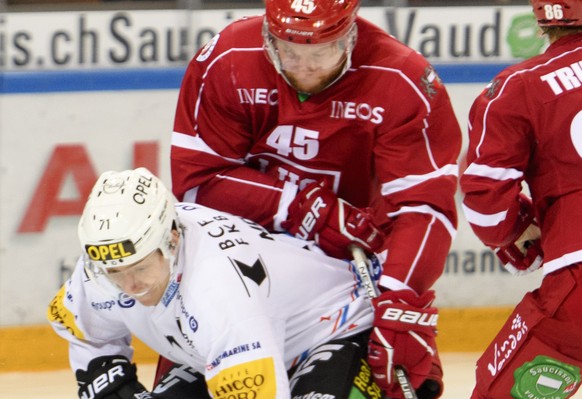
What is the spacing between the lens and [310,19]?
3.12 metres

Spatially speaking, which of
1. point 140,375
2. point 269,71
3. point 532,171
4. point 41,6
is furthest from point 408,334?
point 41,6

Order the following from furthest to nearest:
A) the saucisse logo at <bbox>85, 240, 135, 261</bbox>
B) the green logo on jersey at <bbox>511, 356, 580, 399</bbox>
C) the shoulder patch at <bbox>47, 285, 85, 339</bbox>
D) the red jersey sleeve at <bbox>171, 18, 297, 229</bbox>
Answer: the red jersey sleeve at <bbox>171, 18, 297, 229</bbox> < the shoulder patch at <bbox>47, 285, 85, 339</bbox> < the green logo on jersey at <bbox>511, 356, 580, 399</bbox> < the saucisse logo at <bbox>85, 240, 135, 261</bbox>

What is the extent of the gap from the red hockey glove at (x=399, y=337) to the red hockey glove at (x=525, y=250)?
11.0 inches

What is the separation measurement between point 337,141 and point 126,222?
0.71 meters

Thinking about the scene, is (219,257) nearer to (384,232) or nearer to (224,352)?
(224,352)

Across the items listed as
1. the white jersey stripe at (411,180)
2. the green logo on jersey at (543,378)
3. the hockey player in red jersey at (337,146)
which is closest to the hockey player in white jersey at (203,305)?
the hockey player in red jersey at (337,146)

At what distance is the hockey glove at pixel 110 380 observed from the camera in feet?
10.5

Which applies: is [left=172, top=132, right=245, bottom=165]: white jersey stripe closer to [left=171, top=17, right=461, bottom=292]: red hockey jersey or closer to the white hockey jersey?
[left=171, top=17, right=461, bottom=292]: red hockey jersey

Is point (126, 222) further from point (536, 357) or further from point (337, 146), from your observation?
point (536, 357)

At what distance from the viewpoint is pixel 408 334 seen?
124 inches

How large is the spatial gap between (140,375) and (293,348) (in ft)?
5.52

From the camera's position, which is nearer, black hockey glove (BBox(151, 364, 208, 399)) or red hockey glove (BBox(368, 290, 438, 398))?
red hockey glove (BBox(368, 290, 438, 398))

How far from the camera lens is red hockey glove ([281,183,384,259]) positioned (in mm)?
3322

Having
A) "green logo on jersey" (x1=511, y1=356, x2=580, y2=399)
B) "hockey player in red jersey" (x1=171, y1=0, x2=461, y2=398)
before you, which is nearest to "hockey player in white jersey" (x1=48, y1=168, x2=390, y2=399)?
"hockey player in red jersey" (x1=171, y1=0, x2=461, y2=398)
